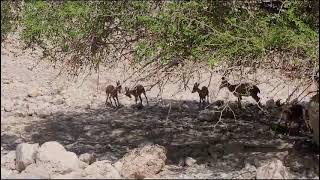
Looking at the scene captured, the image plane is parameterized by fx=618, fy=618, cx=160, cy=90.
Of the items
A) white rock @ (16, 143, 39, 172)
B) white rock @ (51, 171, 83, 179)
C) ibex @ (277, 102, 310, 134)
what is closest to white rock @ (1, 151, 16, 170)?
white rock @ (16, 143, 39, 172)

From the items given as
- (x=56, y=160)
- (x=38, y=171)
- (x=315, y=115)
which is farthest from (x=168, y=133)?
(x=38, y=171)

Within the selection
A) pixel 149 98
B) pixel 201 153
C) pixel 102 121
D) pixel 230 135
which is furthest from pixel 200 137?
pixel 149 98

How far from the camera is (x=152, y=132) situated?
1030 centimetres

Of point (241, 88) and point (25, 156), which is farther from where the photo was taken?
point (241, 88)

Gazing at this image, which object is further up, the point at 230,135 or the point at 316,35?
the point at 316,35

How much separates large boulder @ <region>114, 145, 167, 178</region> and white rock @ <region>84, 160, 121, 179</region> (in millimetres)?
141

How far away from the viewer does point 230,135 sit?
31.9 ft

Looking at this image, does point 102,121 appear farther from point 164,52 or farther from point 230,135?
point 164,52

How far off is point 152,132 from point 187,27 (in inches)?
141

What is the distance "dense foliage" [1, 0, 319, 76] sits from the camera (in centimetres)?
691

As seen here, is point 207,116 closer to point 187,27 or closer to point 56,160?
point 187,27

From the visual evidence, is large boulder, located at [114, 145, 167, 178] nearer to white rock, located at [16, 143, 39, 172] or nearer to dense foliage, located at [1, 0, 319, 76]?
white rock, located at [16, 143, 39, 172]

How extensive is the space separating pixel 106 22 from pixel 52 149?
5.83 ft

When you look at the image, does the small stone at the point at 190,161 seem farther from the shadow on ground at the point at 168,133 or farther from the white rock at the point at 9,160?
the white rock at the point at 9,160
